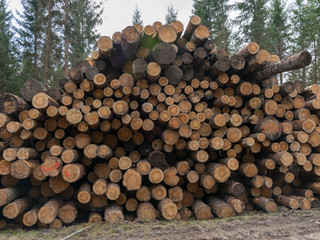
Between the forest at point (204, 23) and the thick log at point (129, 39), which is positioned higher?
the forest at point (204, 23)

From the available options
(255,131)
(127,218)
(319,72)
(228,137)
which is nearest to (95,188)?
(127,218)

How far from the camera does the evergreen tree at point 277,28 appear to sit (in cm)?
1370

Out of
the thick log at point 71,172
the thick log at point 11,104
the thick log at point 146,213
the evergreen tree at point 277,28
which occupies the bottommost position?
the thick log at point 146,213

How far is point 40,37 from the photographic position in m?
13.4

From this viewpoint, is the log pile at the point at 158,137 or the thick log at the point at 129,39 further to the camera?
the thick log at the point at 129,39

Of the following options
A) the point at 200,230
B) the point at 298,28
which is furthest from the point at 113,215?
the point at 298,28

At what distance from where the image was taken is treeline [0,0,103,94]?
1091 cm

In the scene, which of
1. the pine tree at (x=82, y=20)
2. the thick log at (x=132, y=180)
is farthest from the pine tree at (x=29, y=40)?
the thick log at (x=132, y=180)

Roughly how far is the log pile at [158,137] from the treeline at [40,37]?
305 inches

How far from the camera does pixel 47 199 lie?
381 centimetres

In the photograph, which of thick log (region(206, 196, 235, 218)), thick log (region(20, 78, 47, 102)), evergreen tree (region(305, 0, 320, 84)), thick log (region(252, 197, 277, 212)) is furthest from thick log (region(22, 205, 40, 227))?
evergreen tree (region(305, 0, 320, 84))

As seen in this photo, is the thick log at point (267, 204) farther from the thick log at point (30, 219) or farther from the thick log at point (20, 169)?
the thick log at point (20, 169)

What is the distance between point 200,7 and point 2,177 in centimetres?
1470

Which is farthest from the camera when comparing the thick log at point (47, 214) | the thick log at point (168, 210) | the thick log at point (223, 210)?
the thick log at point (223, 210)
